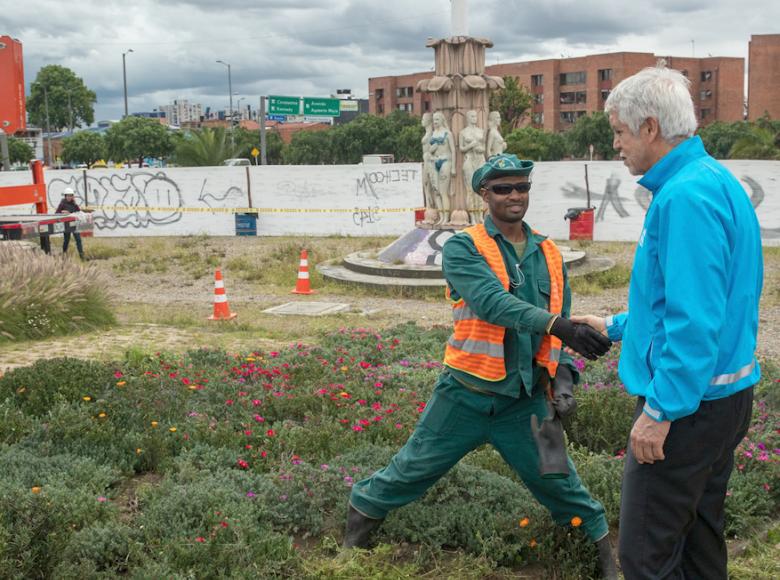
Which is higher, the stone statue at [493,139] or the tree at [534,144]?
the tree at [534,144]

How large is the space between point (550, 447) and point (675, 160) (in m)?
1.26

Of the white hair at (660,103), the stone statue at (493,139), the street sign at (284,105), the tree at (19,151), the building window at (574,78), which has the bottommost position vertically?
the white hair at (660,103)

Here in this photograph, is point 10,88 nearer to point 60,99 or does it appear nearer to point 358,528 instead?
point 358,528

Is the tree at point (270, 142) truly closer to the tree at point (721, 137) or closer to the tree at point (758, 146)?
the tree at point (721, 137)

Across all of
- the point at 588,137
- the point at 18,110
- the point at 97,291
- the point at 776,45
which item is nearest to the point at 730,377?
the point at 97,291

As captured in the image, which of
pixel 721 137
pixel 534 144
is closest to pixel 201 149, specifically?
pixel 534 144

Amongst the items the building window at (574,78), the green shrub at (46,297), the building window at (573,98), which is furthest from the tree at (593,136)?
the green shrub at (46,297)

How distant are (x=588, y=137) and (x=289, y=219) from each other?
156 ft

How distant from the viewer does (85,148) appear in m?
79.1

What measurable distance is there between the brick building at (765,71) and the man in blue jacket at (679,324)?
80124mm

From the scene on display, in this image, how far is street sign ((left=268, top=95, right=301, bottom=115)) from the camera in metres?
51.4

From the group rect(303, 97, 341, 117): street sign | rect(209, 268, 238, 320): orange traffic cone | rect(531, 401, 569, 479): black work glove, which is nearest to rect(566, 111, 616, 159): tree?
rect(303, 97, 341, 117): street sign

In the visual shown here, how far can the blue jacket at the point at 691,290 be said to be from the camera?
100 inches

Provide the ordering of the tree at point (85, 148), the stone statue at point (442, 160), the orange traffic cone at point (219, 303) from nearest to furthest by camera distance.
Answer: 1. the orange traffic cone at point (219, 303)
2. the stone statue at point (442, 160)
3. the tree at point (85, 148)
